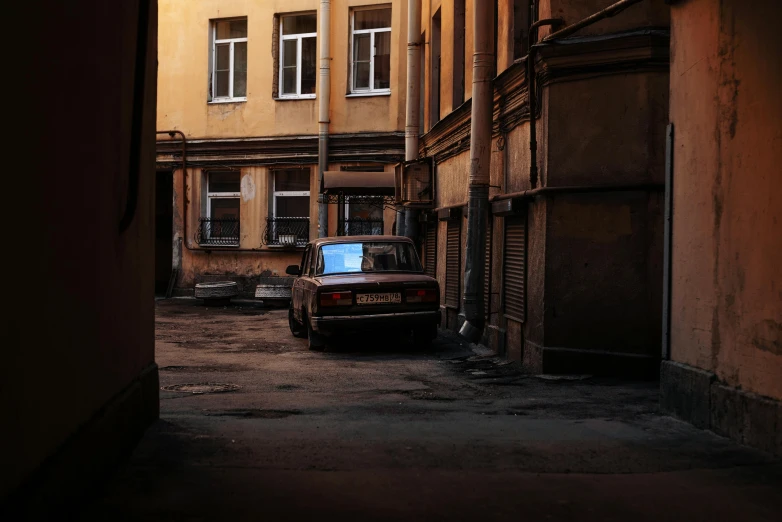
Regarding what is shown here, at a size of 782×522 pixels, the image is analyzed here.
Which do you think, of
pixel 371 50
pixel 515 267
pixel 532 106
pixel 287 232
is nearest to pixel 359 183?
pixel 287 232

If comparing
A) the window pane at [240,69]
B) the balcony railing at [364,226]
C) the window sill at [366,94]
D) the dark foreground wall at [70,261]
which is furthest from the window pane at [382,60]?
the dark foreground wall at [70,261]

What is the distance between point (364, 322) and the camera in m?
13.4

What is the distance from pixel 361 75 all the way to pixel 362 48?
0.67 m

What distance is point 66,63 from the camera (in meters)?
4.07

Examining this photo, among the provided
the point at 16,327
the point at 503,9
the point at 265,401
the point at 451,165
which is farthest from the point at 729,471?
the point at 451,165

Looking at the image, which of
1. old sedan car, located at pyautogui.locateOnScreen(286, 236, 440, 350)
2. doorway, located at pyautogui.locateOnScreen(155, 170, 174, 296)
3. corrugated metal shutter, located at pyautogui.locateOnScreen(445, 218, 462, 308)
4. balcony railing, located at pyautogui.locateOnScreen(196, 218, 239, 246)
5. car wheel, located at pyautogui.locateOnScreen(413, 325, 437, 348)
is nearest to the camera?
old sedan car, located at pyautogui.locateOnScreen(286, 236, 440, 350)

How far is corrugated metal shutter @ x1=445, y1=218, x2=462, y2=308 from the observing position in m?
16.6

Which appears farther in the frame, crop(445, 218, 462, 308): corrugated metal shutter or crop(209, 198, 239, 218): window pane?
crop(209, 198, 239, 218): window pane

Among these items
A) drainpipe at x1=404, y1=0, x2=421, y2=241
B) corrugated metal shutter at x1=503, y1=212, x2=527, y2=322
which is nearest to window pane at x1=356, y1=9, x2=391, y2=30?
drainpipe at x1=404, y1=0, x2=421, y2=241

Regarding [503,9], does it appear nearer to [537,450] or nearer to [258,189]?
[537,450]

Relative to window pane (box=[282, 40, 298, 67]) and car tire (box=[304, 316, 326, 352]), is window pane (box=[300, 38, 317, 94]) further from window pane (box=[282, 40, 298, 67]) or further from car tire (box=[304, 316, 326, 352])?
car tire (box=[304, 316, 326, 352])

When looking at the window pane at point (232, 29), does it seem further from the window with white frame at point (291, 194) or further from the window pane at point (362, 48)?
the window with white frame at point (291, 194)

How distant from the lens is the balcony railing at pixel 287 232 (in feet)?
78.9

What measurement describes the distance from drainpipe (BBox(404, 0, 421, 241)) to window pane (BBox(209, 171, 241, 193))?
6.29m
